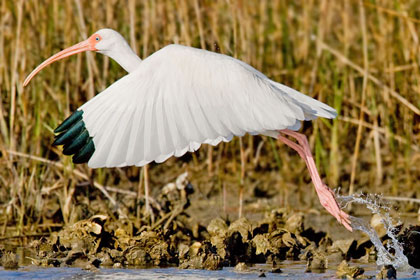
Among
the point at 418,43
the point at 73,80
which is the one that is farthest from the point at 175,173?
the point at 418,43

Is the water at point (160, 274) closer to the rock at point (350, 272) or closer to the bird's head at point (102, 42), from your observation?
the rock at point (350, 272)

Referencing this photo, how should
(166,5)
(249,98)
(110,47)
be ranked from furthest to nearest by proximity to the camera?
(166,5)
(110,47)
(249,98)

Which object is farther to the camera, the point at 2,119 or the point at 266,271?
the point at 2,119

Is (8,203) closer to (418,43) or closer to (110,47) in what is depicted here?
(110,47)

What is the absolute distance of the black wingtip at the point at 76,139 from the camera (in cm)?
512

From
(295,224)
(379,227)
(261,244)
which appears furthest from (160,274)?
(379,227)

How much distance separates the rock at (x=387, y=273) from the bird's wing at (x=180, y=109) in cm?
99

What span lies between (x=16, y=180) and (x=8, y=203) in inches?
7.7

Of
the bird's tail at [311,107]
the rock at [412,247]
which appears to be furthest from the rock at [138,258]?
the rock at [412,247]

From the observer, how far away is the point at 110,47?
6.48 meters

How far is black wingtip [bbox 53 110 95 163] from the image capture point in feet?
16.8

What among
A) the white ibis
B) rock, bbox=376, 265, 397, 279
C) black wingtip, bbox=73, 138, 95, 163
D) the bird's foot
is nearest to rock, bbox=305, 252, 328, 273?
the bird's foot

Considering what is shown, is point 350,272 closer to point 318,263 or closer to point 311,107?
point 318,263

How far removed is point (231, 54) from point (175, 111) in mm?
2230
